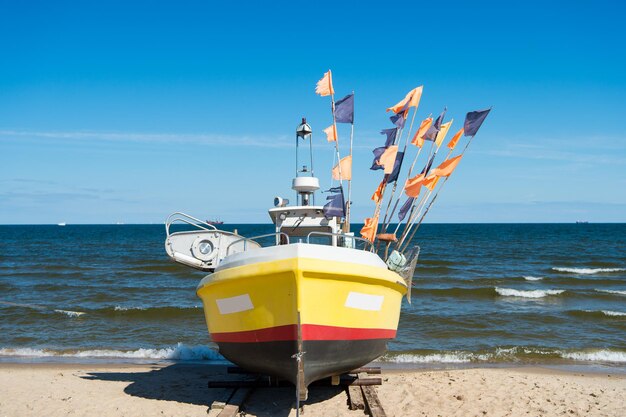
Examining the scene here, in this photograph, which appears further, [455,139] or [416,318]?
[416,318]

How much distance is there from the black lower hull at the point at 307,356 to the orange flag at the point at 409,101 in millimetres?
4284

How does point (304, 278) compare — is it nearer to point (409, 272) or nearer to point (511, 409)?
point (409, 272)

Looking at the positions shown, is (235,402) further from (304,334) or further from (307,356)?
(304,334)

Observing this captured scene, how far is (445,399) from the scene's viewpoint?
9.22m

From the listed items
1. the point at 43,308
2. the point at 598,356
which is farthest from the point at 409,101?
the point at 43,308

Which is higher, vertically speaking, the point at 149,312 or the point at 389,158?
the point at 389,158

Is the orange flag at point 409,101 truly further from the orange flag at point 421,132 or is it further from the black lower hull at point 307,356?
the black lower hull at point 307,356

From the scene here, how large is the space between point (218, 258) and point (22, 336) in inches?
321

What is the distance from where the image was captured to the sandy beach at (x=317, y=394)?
8.56 m

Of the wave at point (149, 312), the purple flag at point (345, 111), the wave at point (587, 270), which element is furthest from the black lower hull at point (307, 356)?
the wave at point (587, 270)

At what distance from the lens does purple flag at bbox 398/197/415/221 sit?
391 inches

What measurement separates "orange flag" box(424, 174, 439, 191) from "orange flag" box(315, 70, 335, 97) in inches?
98.0

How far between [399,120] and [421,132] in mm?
458

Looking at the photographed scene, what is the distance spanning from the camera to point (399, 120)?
10.2 m
